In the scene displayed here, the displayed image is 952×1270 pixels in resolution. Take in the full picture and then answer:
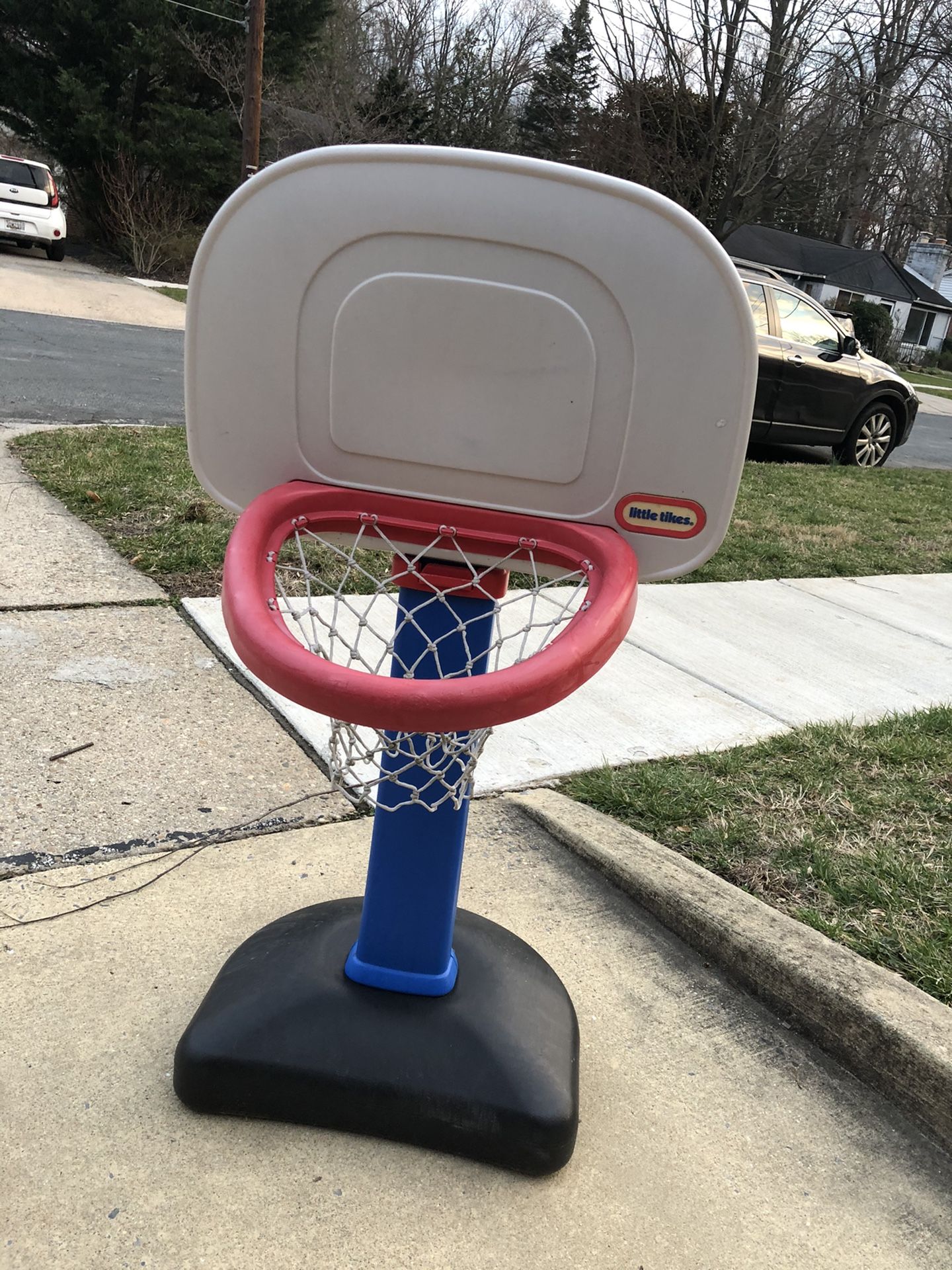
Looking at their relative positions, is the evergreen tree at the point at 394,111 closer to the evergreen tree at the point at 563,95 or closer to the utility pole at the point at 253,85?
the evergreen tree at the point at 563,95

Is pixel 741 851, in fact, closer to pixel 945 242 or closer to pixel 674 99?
pixel 674 99

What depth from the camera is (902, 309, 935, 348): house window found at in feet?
146

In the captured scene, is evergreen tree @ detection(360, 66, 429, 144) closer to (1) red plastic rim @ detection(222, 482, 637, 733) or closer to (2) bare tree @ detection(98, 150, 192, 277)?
(2) bare tree @ detection(98, 150, 192, 277)

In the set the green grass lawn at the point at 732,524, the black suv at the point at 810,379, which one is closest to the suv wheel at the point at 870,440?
the black suv at the point at 810,379

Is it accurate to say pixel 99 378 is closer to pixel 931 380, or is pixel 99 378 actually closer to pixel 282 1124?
pixel 282 1124

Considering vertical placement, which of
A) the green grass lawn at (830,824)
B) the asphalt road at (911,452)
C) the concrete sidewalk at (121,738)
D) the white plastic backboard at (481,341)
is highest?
the white plastic backboard at (481,341)

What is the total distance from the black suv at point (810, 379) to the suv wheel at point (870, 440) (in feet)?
0.03

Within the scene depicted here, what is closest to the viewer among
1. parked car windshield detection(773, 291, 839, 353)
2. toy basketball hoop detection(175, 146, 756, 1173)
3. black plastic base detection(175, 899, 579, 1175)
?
toy basketball hoop detection(175, 146, 756, 1173)

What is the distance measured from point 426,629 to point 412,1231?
968 mm

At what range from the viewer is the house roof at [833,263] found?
117ft

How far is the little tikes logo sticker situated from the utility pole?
1830 cm

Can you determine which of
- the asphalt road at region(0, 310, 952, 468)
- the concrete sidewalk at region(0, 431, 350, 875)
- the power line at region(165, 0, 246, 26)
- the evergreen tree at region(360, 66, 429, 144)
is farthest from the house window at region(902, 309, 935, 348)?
the concrete sidewalk at region(0, 431, 350, 875)

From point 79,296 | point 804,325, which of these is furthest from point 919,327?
point 804,325

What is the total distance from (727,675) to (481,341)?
108 inches
